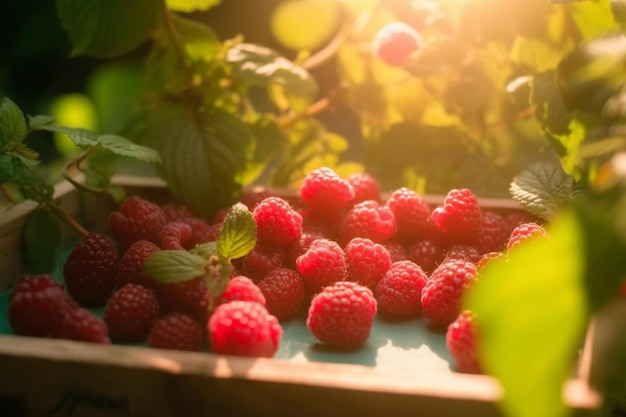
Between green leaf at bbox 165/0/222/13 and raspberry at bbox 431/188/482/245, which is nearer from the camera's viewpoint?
raspberry at bbox 431/188/482/245

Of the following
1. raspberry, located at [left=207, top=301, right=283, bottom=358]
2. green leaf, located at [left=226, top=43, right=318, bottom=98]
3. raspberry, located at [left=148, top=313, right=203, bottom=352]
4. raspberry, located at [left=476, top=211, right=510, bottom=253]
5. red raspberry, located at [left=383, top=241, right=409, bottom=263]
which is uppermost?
green leaf, located at [left=226, top=43, right=318, bottom=98]

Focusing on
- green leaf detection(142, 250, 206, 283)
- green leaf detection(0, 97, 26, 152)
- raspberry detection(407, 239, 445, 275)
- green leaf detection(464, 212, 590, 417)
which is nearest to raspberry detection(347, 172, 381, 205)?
raspberry detection(407, 239, 445, 275)

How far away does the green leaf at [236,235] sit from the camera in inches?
30.6

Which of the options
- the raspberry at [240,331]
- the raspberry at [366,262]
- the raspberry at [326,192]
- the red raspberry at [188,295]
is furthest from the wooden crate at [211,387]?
the raspberry at [326,192]

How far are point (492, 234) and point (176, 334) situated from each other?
1.41ft

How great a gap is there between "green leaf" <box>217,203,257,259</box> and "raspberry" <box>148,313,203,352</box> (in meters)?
0.08

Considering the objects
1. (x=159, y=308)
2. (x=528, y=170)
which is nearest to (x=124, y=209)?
(x=159, y=308)

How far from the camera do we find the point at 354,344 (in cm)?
78

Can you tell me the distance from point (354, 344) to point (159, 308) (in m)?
0.21

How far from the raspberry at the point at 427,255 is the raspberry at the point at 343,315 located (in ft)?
0.61

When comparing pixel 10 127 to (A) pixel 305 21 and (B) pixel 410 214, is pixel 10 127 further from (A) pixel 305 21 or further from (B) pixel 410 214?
(A) pixel 305 21

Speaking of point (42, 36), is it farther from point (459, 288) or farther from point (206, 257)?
point (459, 288)

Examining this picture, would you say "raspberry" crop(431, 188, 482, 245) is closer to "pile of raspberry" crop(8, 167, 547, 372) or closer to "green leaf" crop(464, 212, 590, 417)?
"pile of raspberry" crop(8, 167, 547, 372)

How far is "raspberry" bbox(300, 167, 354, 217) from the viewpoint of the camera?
96 cm
